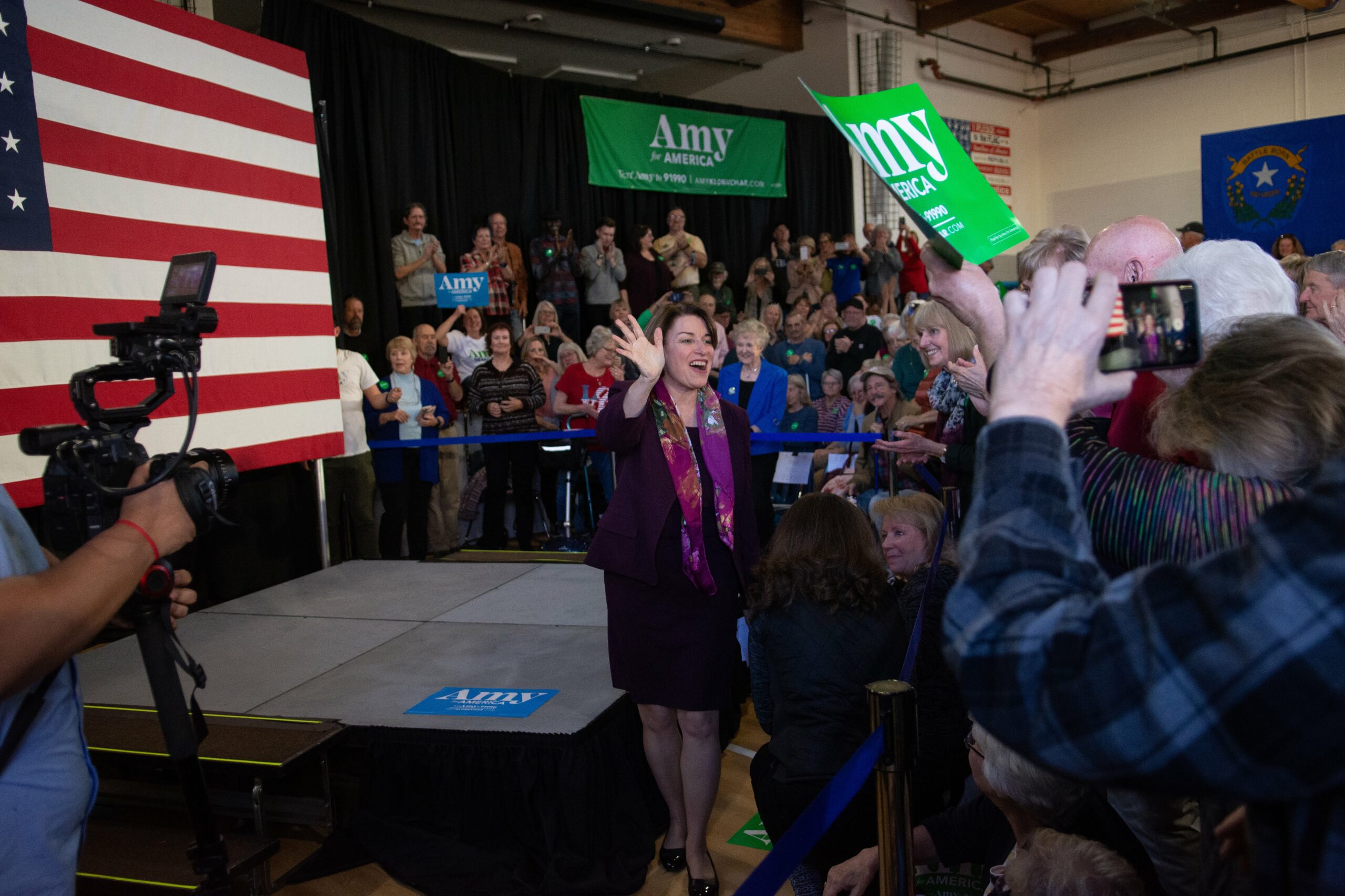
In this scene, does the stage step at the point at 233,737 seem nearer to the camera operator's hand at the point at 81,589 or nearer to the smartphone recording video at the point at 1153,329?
the camera operator's hand at the point at 81,589

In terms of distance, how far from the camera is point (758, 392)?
16.7ft

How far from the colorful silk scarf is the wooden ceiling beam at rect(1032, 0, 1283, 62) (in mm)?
11386

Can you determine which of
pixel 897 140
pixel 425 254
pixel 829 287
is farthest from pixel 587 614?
pixel 829 287

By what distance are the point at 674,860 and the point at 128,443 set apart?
1691 millimetres

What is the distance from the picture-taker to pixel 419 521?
5.70m

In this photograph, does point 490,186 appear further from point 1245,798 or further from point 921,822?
point 1245,798

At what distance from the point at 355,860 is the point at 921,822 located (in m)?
1.51

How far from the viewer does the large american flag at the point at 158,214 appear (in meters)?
3.19

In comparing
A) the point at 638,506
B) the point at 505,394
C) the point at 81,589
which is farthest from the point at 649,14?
the point at 81,589

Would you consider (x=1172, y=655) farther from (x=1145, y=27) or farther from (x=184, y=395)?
(x=1145, y=27)

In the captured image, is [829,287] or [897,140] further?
[829,287]

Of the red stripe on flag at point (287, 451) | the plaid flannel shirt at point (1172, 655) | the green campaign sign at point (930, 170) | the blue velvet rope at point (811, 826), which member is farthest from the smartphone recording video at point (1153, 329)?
the red stripe on flag at point (287, 451)

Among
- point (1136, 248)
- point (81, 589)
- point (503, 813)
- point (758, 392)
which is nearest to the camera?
point (81, 589)

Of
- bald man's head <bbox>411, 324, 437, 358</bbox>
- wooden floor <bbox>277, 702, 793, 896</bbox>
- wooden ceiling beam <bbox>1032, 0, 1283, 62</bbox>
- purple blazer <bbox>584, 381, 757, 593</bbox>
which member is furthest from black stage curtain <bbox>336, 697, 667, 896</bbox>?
wooden ceiling beam <bbox>1032, 0, 1283, 62</bbox>
